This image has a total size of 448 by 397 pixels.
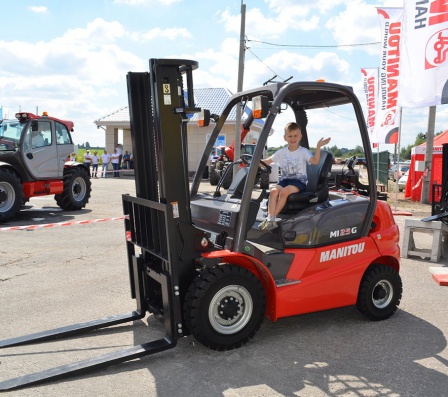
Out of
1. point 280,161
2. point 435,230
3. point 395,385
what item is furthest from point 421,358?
point 435,230

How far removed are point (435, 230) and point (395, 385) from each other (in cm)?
497

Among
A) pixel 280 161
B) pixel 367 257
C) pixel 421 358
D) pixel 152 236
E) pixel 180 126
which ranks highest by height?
pixel 180 126

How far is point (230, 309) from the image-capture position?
14.0ft

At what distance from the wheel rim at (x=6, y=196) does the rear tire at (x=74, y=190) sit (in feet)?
6.02

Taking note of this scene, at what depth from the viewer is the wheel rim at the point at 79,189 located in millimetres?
13969

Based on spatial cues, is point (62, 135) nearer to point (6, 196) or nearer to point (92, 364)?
point (6, 196)

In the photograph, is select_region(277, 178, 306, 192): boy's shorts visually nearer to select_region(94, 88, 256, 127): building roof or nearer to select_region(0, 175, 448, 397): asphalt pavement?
select_region(0, 175, 448, 397): asphalt pavement

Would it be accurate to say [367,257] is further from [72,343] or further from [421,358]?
[72,343]

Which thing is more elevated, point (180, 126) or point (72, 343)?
point (180, 126)

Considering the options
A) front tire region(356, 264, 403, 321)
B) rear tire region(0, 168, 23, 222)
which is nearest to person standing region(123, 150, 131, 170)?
rear tire region(0, 168, 23, 222)

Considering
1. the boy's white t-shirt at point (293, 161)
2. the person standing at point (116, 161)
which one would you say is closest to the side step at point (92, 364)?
the boy's white t-shirt at point (293, 161)

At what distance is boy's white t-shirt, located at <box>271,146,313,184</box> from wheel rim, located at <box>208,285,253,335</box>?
1.35 m

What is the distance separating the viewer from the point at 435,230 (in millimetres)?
8117

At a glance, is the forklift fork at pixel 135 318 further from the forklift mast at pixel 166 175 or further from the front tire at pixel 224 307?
the front tire at pixel 224 307
